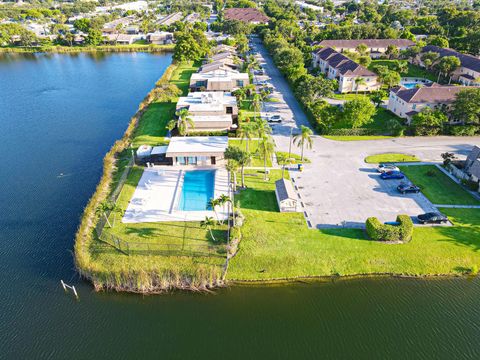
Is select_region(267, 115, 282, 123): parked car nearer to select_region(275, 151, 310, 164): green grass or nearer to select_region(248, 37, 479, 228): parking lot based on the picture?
select_region(248, 37, 479, 228): parking lot

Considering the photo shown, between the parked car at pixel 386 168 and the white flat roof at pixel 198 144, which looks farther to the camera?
the white flat roof at pixel 198 144

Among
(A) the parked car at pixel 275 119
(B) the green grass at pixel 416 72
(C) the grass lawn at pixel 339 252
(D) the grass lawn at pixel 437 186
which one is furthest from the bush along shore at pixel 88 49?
(C) the grass lawn at pixel 339 252

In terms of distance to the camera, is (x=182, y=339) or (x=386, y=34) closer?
(x=182, y=339)

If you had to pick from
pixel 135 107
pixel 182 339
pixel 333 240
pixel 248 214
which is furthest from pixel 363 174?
pixel 135 107

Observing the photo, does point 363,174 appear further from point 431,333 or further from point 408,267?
point 431,333

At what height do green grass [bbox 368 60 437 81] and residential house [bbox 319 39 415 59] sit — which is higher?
residential house [bbox 319 39 415 59]

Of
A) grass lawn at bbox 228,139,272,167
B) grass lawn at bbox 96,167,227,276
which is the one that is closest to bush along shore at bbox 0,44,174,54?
grass lawn at bbox 228,139,272,167

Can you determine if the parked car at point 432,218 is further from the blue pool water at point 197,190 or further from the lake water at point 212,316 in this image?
the blue pool water at point 197,190

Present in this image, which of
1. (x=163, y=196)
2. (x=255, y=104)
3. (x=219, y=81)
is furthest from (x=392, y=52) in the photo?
(x=163, y=196)
